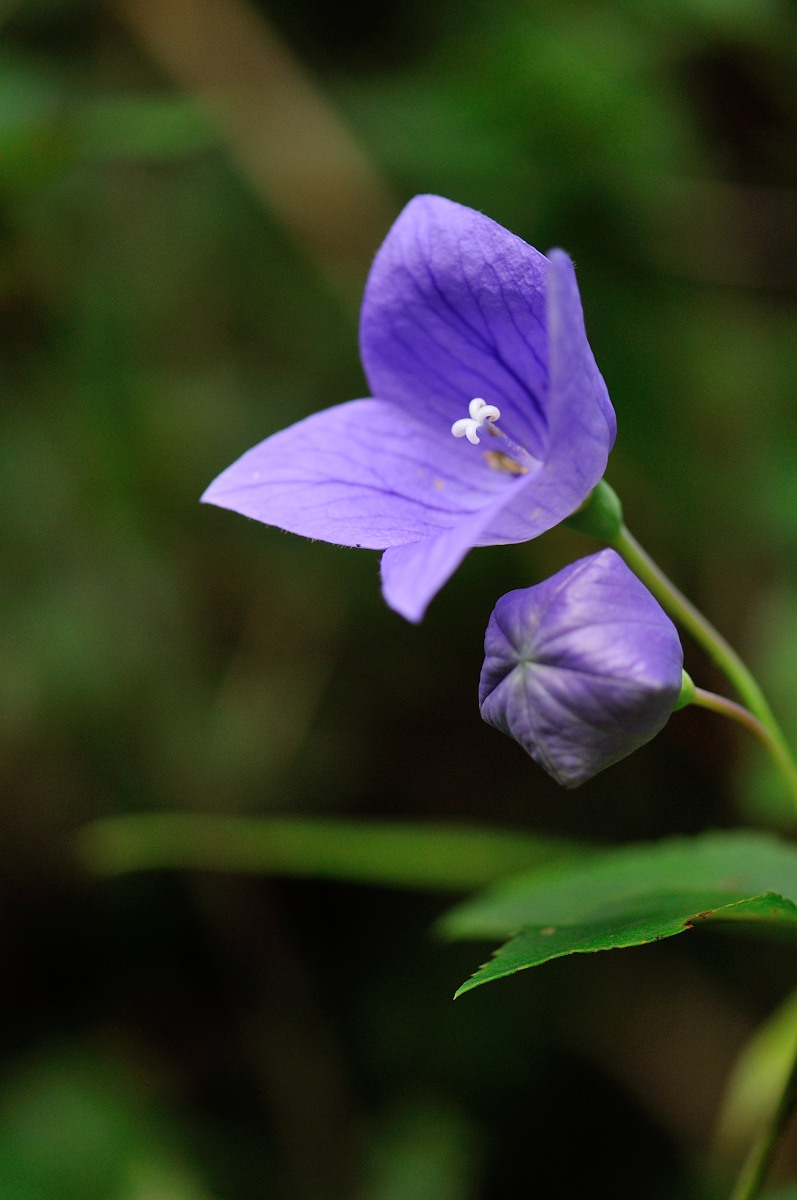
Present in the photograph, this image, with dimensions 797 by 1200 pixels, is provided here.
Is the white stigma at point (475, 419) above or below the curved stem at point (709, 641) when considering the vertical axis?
above

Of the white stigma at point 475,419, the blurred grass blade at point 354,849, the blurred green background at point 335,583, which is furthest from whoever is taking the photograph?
the blurred green background at point 335,583

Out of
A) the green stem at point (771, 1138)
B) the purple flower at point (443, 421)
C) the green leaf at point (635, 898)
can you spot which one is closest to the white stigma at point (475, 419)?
the purple flower at point (443, 421)

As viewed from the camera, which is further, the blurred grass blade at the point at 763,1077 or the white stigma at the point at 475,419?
the blurred grass blade at the point at 763,1077

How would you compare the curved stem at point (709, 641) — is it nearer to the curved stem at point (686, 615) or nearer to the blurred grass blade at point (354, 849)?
the curved stem at point (686, 615)

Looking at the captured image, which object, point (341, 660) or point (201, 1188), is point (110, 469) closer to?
point (341, 660)

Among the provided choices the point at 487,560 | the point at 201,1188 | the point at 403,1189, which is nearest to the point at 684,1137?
the point at 403,1189

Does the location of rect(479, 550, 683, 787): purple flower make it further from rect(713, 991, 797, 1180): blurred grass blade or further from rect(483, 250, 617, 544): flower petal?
rect(713, 991, 797, 1180): blurred grass blade

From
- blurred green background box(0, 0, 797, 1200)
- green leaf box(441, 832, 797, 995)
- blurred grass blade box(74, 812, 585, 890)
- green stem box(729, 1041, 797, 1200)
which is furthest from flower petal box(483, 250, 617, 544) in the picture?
blurred green background box(0, 0, 797, 1200)
